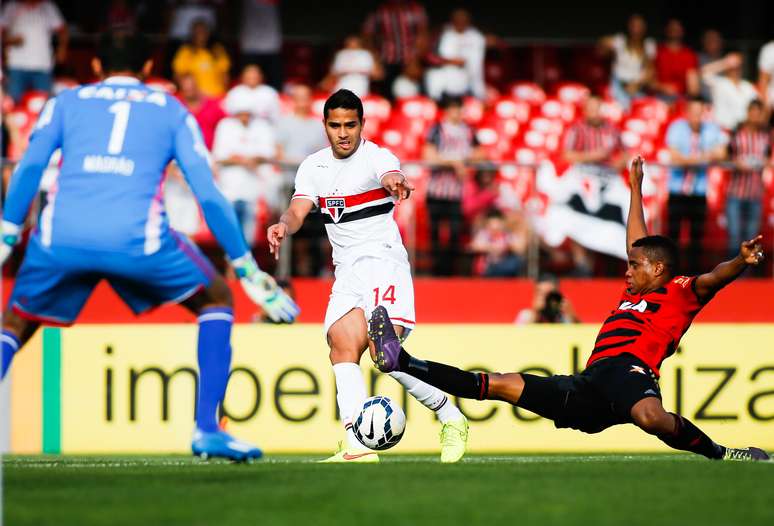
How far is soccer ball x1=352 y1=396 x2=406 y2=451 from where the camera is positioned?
827 centimetres

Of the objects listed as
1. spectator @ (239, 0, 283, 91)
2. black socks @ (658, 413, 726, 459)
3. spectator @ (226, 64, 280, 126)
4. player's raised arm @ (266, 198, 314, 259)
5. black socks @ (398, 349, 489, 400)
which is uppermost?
spectator @ (239, 0, 283, 91)

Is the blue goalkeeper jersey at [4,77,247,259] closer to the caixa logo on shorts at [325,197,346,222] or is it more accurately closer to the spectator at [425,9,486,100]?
the caixa logo on shorts at [325,197,346,222]

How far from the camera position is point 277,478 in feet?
22.7

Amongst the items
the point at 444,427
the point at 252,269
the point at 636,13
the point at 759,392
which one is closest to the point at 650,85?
the point at 636,13

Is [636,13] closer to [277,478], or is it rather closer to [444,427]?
[444,427]

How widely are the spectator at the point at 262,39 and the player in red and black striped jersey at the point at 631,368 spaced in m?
8.85

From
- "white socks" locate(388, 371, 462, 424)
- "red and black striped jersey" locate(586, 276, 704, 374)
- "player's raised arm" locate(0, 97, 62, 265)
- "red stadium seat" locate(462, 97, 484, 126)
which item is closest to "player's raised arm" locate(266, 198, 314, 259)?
"white socks" locate(388, 371, 462, 424)

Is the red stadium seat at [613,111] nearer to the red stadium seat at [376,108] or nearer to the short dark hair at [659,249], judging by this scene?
the red stadium seat at [376,108]

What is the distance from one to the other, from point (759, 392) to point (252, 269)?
261 inches

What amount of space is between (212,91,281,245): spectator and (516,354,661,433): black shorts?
233 inches

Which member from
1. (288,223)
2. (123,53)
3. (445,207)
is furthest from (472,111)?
(123,53)

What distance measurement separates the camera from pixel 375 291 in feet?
29.1

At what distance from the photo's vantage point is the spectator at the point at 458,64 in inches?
693

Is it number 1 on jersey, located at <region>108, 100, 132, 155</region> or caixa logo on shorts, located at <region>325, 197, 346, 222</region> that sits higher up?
number 1 on jersey, located at <region>108, 100, 132, 155</region>
